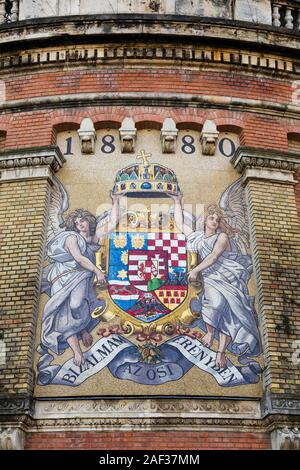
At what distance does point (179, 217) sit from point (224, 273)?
1.30 metres

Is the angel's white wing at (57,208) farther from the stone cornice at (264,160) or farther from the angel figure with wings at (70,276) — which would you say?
the stone cornice at (264,160)

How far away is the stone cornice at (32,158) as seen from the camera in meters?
12.4

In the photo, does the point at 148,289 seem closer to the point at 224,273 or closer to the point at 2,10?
the point at 224,273

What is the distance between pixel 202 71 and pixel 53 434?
289 inches

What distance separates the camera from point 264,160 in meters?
12.6

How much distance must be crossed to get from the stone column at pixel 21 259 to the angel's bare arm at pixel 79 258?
1.55 feet

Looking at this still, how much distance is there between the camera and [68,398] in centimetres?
1057

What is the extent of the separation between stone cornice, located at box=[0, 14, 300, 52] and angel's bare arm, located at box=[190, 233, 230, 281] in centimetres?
401

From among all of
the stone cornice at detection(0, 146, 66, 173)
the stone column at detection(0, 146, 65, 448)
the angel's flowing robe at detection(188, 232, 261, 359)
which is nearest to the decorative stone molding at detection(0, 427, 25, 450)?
the stone column at detection(0, 146, 65, 448)

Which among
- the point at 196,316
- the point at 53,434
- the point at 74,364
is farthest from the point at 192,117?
the point at 53,434

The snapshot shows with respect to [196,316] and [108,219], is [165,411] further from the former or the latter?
[108,219]

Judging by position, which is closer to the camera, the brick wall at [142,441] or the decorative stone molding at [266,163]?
the brick wall at [142,441]

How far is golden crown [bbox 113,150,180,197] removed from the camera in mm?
12375

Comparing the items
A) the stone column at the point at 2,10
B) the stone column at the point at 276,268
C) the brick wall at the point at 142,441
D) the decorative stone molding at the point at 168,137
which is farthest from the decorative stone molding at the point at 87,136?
the brick wall at the point at 142,441
